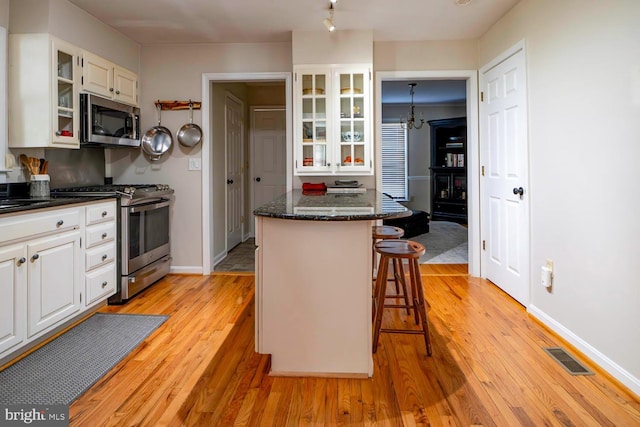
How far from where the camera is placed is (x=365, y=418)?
5.21 ft

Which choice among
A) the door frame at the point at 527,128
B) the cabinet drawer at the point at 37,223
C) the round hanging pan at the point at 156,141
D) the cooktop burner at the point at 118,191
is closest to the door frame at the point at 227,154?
the round hanging pan at the point at 156,141

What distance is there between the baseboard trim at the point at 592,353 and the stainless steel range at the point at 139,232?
10.3 feet

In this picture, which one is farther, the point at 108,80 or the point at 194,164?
the point at 194,164

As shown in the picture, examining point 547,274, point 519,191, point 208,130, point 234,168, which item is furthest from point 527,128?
point 234,168

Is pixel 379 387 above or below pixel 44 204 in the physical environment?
below

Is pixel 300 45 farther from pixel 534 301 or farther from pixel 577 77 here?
pixel 534 301

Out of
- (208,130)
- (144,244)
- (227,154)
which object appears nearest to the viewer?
(144,244)

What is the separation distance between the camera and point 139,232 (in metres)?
3.26

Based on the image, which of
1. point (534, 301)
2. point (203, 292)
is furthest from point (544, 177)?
point (203, 292)

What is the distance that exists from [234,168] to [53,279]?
313 centimetres

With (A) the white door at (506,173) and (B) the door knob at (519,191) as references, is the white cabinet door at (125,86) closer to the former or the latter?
(A) the white door at (506,173)

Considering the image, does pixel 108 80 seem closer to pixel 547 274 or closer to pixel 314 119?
pixel 314 119

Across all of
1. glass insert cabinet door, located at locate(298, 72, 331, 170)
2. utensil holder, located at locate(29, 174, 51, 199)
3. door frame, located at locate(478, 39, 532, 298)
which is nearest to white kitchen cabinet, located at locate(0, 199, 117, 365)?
utensil holder, located at locate(29, 174, 51, 199)

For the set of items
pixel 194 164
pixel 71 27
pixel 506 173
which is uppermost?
pixel 71 27
